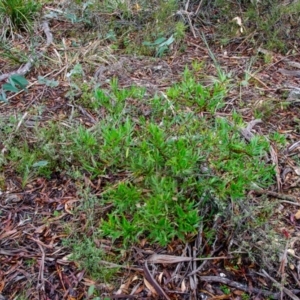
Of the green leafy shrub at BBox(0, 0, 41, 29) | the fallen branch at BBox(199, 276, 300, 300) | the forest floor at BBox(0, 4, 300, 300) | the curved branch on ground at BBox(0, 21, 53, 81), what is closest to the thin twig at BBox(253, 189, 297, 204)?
the forest floor at BBox(0, 4, 300, 300)

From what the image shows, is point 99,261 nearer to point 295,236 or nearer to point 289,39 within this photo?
point 295,236

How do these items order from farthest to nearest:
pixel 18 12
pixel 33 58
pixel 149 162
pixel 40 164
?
pixel 18 12, pixel 33 58, pixel 40 164, pixel 149 162

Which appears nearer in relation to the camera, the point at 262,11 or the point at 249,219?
the point at 249,219

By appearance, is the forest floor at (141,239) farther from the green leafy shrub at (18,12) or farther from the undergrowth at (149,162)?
the green leafy shrub at (18,12)

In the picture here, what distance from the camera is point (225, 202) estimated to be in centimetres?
168

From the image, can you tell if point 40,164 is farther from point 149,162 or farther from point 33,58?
point 33,58

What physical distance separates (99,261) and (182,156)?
1.79 ft

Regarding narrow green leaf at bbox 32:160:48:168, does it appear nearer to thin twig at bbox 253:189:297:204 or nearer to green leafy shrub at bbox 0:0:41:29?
thin twig at bbox 253:189:297:204

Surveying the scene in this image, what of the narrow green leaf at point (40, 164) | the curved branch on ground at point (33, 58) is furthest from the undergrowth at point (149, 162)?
the curved branch on ground at point (33, 58)

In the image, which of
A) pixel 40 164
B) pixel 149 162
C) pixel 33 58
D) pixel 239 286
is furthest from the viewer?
pixel 33 58

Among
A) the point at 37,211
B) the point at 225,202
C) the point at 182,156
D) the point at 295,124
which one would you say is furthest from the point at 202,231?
the point at 295,124

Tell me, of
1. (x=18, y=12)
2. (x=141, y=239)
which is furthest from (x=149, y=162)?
(x=18, y=12)

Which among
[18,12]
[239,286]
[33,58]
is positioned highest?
[18,12]

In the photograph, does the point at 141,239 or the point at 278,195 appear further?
the point at 278,195
